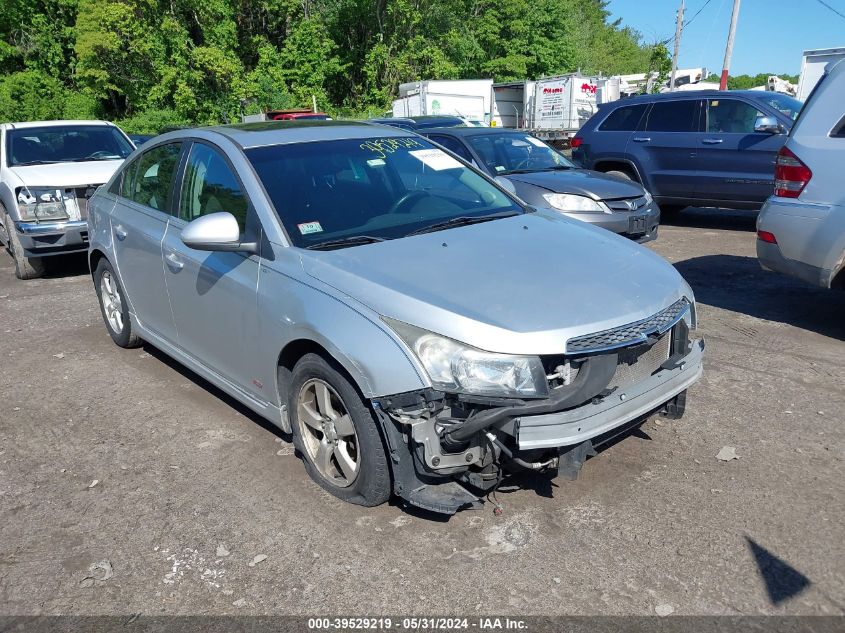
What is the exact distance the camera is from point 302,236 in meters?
3.54

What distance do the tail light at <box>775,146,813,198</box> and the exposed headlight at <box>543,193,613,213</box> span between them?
8.19 ft

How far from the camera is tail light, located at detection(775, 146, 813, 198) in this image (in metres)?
5.34

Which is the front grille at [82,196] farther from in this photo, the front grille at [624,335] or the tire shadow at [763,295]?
the front grille at [624,335]

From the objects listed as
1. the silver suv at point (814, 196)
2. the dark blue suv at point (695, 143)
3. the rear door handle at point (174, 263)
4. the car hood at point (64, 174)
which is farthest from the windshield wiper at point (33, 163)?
the silver suv at point (814, 196)

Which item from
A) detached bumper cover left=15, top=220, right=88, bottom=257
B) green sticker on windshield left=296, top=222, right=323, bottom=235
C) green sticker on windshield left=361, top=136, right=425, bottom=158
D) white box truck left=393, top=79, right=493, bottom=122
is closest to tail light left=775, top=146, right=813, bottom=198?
green sticker on windshield left=361, top=136, right=425, bottom=158

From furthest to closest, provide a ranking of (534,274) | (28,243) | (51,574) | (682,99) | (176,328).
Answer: (682,99) → (28,243) → (176,328) → (534,274) → (51,574)

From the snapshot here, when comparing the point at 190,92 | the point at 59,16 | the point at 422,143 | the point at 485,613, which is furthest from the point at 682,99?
the point at 59,16

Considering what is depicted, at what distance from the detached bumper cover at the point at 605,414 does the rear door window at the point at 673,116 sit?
7634 mm

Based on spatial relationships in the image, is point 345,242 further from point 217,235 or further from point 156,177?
point 156,177

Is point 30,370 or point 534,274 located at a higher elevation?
point 534,274

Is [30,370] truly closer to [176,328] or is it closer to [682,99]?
[176,328]

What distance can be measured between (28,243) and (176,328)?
481 cm

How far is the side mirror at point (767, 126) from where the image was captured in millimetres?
8648

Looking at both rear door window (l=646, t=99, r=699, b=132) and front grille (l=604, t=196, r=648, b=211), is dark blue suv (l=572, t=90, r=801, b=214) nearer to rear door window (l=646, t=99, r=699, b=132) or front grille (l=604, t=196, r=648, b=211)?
rear door window (l=646, t=99, r=699, b=132)
